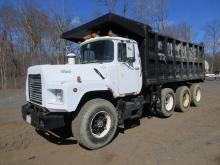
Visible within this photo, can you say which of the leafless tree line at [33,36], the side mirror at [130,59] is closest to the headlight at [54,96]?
the side mirror at [130,59]

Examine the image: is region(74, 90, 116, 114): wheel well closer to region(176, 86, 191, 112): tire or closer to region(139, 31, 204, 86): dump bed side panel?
region(139, 31, 204, 86): dump bed side panel

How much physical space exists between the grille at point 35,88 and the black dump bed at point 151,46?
8.51 ft

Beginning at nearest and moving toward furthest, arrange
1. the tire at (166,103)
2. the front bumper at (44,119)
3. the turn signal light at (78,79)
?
the front bumper at (44,119), the turn signal light at (78,79), the tire at (166,103)

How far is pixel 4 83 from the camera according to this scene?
1236 inches

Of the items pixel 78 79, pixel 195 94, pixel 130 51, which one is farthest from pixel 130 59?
pixel 195 94

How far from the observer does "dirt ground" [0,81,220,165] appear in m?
5.57

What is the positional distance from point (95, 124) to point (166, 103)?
423 cm

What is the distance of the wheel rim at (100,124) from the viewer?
6464 mm

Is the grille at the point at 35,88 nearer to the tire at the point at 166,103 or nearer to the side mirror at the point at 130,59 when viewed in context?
the side mirror at the point at 130,59

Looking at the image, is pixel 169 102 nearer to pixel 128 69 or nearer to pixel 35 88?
pixel 128 69

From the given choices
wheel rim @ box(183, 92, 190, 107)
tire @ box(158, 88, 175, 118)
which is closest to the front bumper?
tire @ box(158, 88, 175, 118)

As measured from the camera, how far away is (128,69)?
24.9ft

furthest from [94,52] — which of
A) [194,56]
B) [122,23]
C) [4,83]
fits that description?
[4,83]

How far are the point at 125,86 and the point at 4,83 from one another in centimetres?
2723
